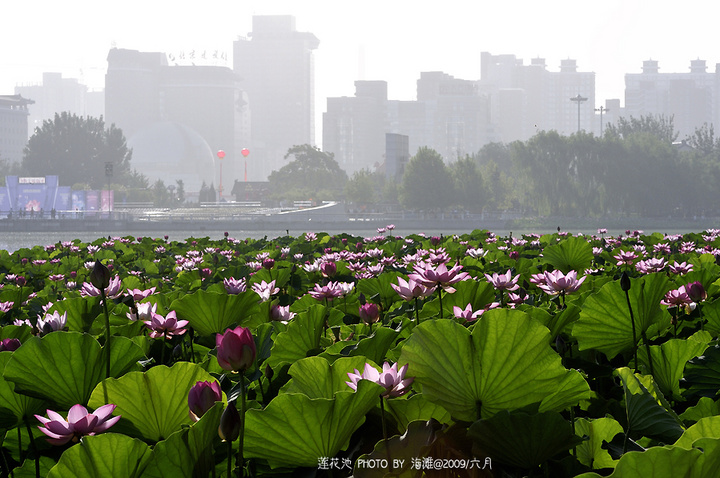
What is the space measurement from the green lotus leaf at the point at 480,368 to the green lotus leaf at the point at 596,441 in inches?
2.3

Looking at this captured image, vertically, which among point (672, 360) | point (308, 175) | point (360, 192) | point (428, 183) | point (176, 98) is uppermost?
point (176, 98)

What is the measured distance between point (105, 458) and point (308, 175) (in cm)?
8598

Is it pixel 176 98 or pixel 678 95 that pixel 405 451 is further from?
pixel 176 98

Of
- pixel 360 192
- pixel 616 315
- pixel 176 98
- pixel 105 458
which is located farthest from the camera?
pixel 176 98

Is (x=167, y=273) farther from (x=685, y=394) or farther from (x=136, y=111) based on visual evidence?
(x=136, y=111)

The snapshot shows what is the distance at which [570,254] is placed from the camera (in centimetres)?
337

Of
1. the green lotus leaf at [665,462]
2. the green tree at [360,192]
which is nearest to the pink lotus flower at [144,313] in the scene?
the green lotus leaf at [665,462]

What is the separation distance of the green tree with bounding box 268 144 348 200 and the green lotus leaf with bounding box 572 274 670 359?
8146 cm

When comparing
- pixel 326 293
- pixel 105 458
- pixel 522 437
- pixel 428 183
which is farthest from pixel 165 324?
pixel 428 183

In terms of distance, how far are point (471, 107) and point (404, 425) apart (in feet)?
505

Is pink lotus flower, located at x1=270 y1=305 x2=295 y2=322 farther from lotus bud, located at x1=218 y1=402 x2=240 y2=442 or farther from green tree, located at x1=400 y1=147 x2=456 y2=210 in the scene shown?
green tree, located at x1=400 y1=147 x2=456 y2=210

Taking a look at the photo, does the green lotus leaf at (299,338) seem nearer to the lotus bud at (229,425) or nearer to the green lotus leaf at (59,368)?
the green lotus leaf at (59,368)

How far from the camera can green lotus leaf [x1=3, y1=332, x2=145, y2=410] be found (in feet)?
3.64

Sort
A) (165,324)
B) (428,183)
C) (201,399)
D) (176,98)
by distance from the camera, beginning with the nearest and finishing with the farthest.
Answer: (201,399)
(165,324)
(428,183)
(176,98)
